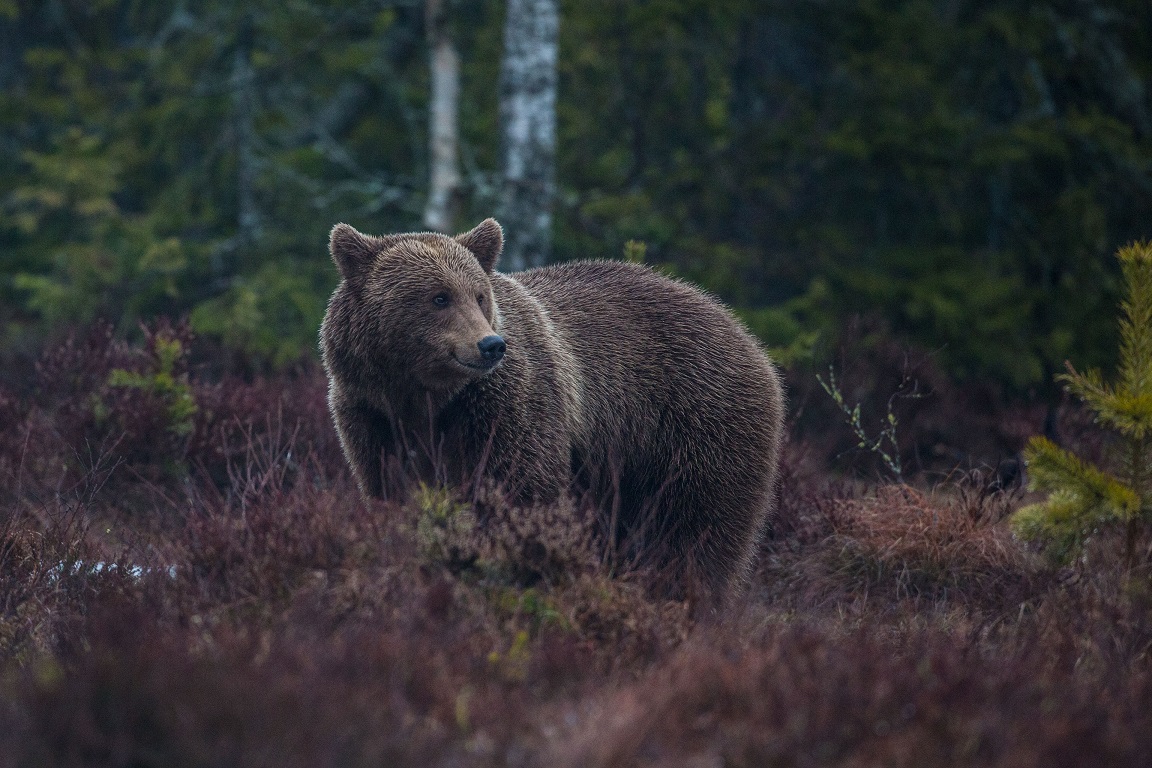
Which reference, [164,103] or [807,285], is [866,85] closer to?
[807,285]

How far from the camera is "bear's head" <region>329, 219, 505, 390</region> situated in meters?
4.64

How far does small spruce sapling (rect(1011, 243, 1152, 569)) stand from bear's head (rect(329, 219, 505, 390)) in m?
2.19

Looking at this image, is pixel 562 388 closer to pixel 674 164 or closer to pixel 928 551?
pixel 928 551

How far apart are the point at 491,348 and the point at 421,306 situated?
46 cm

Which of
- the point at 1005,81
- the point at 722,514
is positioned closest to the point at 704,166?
the point at 1005,81

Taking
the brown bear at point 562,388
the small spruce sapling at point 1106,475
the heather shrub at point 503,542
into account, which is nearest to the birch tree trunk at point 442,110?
the brown bear at point 562,388

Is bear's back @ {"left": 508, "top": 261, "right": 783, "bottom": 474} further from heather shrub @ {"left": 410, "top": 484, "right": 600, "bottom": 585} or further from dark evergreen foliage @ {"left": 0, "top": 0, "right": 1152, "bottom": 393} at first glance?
dark evergreen foliage @ {"left": 0, "top": 0, "right": 1152, "bottom": 393}

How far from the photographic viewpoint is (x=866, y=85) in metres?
10.4

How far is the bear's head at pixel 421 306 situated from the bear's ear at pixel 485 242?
4.0 inches

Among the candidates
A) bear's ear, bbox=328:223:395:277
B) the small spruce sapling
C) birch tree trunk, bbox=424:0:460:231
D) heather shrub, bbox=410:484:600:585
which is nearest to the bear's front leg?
bear's ear, bbox=328:223:395:277

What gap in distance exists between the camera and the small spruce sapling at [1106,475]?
14.4ft

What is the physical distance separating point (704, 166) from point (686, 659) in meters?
8.42

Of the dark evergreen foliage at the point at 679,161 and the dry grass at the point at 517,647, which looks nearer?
the dry grass at the point at 517,647

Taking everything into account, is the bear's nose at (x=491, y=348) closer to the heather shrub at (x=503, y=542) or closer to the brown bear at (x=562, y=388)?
the brown bear at (x=562, y=388)
